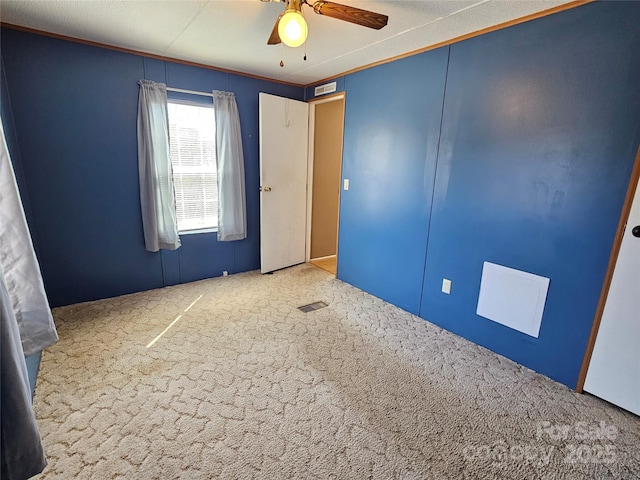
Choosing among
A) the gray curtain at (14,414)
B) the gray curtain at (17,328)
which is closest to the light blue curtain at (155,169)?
the gray curtain at (17,328)

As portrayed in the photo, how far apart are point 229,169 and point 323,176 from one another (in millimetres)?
1337

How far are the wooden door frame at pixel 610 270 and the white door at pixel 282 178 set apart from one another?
9.99ft

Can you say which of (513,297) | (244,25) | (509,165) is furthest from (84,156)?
(513,297)

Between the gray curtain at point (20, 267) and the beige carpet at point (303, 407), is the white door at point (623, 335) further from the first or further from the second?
the gray curtain at point (20, 267)

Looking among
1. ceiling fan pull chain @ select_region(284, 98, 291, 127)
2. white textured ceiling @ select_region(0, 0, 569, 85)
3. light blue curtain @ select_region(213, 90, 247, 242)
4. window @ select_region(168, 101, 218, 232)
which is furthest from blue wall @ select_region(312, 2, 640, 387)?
window @ select_region(168, 101, 218, 232)

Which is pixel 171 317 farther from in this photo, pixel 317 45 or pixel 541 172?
pixel 541 172

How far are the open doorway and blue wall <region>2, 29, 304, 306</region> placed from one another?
3.95ft

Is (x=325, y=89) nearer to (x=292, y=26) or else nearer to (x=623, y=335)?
(x=292, y=26)

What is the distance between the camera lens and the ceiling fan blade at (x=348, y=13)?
59.6 inches

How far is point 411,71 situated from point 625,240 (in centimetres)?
196

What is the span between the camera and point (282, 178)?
3824mm

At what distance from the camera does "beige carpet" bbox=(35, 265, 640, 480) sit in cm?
145

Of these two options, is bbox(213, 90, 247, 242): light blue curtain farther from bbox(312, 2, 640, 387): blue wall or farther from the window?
bbox(312, 2, 640, 387): blue wall

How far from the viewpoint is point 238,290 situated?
11.0ft
